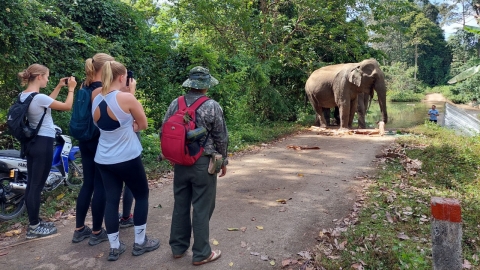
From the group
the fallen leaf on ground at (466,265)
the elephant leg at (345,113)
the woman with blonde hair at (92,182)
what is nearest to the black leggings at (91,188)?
the woman with blonde hair at (92,182)

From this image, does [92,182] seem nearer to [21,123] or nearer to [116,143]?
[116,143]

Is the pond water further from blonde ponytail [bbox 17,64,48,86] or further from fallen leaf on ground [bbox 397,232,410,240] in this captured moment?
blonde ponytail [bbox 17,64,48,86]

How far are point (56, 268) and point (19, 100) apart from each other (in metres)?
2.02

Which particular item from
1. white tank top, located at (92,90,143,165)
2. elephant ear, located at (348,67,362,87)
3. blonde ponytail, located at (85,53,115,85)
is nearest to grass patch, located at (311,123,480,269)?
white tank top, located at (92,90,143,165)

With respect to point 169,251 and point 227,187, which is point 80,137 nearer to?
point 169,251

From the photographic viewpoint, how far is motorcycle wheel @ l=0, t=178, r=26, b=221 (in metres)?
5.00

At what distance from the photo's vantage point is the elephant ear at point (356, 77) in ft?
40.3

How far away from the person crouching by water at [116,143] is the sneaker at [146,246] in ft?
0.60

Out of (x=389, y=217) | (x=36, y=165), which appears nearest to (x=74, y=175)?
(x=36, y=165)

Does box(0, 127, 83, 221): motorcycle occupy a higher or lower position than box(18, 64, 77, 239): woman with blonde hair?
lower

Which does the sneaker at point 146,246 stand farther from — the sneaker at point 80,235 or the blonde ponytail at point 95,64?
the blonde ponytail at point 95,64

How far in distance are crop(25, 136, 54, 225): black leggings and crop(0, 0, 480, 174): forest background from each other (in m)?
2.63

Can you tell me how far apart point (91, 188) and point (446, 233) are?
357cm

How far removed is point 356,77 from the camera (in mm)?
12375
